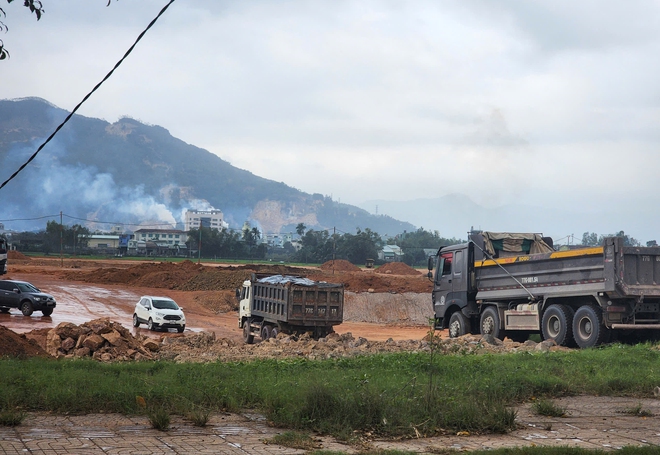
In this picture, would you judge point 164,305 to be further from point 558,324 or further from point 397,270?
point 397,270

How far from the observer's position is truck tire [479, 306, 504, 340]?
23928mm

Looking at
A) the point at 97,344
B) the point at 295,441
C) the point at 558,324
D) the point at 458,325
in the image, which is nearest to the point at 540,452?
the point at 295,441

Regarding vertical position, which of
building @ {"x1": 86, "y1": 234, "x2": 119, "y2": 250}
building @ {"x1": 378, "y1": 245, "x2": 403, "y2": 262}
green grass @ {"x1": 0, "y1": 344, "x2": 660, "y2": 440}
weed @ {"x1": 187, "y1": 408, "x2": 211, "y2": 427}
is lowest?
weed @ {"x1": 187, "y1": 408, "x2": 211, "y2": 427}

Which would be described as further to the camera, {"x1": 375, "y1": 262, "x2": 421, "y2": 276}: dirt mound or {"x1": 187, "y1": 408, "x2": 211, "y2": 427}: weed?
{"x1": 375, "y1": 262, "x2": 421, "y2": 276}: dirt mound

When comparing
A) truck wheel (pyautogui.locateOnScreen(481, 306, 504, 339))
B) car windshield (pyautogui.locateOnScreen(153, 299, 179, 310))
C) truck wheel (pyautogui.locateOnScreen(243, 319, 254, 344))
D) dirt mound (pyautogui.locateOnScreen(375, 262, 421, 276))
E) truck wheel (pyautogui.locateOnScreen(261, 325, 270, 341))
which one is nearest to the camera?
truck wheel (pyautogui.locateOnScreen(481, 306, 504, 339))

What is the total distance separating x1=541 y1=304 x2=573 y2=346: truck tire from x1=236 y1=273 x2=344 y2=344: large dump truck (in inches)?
281

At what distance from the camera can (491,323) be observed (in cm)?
2430

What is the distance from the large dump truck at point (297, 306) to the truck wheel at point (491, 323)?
195 inches

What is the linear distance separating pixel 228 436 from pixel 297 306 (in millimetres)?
15931

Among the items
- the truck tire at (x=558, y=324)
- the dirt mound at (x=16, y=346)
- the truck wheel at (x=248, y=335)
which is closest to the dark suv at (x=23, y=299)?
the truck wheel at (x=248, y=335)

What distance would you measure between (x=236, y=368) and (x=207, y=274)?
46310 mm

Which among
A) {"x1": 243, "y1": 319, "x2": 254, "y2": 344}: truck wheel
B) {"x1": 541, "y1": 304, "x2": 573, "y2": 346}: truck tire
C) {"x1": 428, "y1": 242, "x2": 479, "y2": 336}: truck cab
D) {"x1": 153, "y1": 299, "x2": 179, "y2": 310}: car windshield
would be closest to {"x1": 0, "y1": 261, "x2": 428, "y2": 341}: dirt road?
{"x1": 153, "y1": 299, "x2": 179, "y2": 310}: car windshield

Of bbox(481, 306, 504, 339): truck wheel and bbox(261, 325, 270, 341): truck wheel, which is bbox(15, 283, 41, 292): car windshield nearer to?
bbox(261, 325, 270, 341): truck wheel

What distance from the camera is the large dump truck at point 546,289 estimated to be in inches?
774
